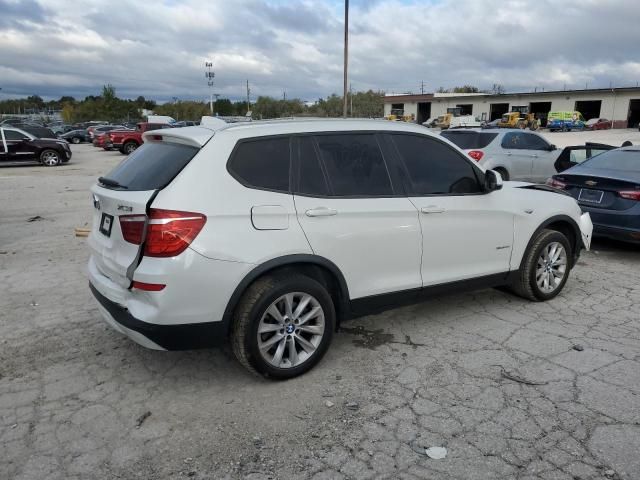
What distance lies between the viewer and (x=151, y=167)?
11.5 ft

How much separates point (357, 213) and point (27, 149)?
2062cm

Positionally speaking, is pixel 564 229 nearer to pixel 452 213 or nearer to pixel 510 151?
pixel 452 213

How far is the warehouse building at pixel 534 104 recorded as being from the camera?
6009 centimetres

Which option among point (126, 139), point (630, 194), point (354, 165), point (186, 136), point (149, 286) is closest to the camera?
point (149, 286)

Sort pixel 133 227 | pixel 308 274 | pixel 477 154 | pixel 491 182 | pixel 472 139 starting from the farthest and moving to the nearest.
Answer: pixel 472 139 → pixel 477 154 → pixel 491 182 → pixel 308 274 → pixel 133 227

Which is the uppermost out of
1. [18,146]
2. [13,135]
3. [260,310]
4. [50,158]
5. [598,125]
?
[598,125]

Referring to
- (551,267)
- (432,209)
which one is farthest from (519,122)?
(432,209)

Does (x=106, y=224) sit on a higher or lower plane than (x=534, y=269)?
higher

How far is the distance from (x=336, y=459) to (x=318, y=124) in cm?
230

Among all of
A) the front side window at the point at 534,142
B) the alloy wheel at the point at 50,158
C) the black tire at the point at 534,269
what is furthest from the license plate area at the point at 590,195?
the alloy wheel at the point at 50,158

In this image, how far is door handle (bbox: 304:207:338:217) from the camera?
3488 millimetres

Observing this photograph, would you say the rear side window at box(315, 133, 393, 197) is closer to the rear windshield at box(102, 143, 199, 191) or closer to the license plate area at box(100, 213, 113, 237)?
the rear windshield at box(102, 143, 199, 191)

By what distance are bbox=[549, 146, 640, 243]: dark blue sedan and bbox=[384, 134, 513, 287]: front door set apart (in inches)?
109

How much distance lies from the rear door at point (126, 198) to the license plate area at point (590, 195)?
222 inches
